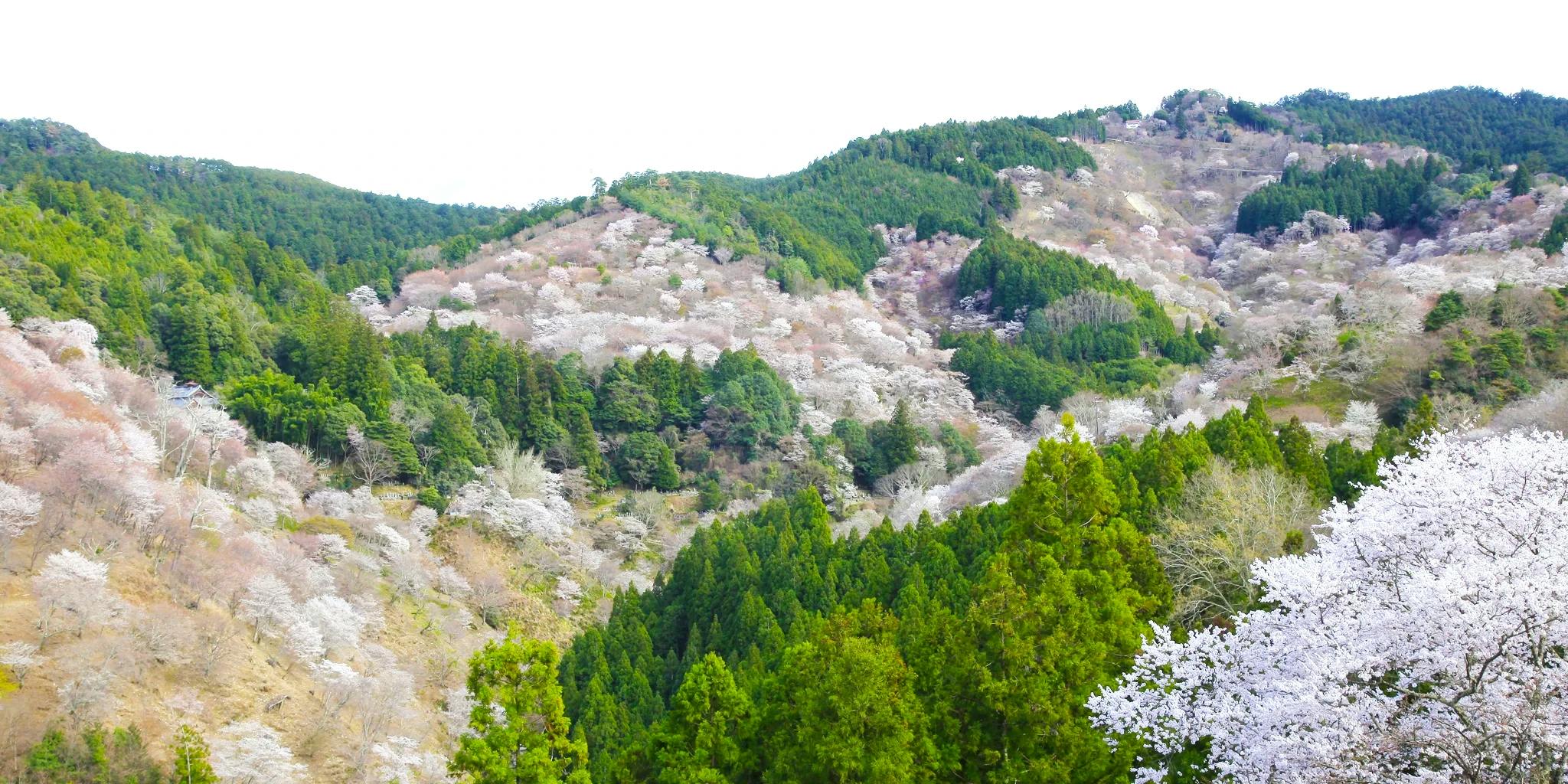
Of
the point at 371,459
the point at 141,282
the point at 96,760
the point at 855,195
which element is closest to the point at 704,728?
the point at 96,760

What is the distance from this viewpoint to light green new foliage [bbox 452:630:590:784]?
702 inches

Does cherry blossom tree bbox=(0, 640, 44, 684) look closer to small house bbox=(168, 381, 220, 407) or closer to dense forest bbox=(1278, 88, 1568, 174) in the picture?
small house bbox=(168, 381, 220, 407)

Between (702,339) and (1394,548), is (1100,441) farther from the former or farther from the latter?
(1394,548)

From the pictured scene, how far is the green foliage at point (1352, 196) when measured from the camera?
83.2 meters

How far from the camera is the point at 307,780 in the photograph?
25.5m

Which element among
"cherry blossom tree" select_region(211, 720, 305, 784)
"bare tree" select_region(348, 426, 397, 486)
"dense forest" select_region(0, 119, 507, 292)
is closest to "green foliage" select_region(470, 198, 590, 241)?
"dense forest" select_region(0, 119, 507, 292)

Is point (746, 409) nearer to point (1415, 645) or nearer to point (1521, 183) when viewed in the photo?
point (1415, 645)

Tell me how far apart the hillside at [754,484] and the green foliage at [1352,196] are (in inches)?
19.6

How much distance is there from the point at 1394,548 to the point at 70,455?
30.9 m

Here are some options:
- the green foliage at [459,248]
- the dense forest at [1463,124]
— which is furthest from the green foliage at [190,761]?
the dense forest at [1463,124]

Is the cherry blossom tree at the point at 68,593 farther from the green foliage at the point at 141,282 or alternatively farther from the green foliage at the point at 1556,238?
the green foliage at the point at 1556,238

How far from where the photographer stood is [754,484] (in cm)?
4884

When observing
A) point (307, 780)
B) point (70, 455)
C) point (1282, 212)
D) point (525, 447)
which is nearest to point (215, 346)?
point (525, 447)

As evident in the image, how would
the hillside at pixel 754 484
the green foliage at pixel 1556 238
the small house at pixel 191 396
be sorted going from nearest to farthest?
the hillside at pixel 754 484
the small house at pixel 191 396
the green foliage at pixel 1556 238
